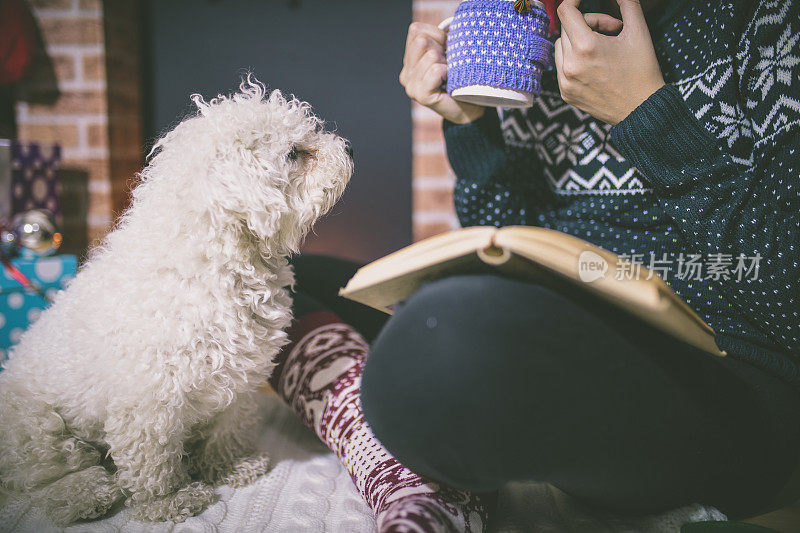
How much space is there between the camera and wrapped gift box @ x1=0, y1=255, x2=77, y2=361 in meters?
1.11

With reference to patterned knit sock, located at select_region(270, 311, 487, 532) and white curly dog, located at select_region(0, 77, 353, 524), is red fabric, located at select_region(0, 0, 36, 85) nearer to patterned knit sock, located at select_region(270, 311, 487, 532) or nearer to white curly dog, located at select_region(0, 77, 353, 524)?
white curly dog, located at select_region(0, 77, 353, 524)

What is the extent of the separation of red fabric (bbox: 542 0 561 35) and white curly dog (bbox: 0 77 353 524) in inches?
15.7

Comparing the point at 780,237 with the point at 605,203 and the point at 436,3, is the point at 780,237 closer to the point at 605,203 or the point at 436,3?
the point at 605,203

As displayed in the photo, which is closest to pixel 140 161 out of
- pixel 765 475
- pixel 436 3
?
pixel 436 3

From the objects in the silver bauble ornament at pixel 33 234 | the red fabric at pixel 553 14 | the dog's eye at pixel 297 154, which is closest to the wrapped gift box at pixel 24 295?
the silver bauble ornament at pixel 33 234

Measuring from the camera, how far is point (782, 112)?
60 cm

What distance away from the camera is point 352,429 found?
723 mm

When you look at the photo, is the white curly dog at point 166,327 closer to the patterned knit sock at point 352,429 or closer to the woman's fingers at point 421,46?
the patterned knit sock at point 352,429

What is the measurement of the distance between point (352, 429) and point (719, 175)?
0.63 m

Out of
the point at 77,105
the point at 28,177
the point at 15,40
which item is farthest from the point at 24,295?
the point at 15,40

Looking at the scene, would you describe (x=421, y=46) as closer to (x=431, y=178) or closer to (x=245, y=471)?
(x=431, y=178)

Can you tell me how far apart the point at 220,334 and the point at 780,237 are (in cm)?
74

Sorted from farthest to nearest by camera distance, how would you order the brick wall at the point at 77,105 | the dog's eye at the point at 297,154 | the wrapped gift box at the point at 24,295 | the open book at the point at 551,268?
the brick wall at the point at 77,105 < the wrapped gift box at the point at 24,295 < the dog's eye at the point at 297,154 < the open book at the point at 551,268

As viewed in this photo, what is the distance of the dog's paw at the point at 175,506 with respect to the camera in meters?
0.68
